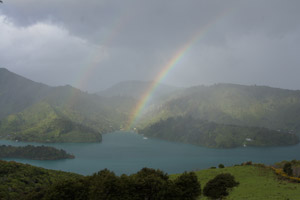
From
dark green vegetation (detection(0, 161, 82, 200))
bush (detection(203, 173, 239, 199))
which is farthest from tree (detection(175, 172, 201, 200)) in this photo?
dark green vegetation (detection(0, 161, 82, 200))

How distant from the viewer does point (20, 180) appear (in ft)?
283

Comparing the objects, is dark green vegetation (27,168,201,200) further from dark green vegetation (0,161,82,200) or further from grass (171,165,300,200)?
dark green vegetation (0,161,82,200)

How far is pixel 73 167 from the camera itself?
19462 cm

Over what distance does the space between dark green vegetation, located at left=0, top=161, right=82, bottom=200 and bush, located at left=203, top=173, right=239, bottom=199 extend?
129 feet

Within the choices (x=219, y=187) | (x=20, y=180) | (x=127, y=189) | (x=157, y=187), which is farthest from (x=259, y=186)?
(x=20, y=180)

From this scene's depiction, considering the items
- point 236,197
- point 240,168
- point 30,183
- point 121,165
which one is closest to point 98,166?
point 121,165

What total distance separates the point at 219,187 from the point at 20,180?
72.8 metres

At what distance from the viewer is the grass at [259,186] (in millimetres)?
38250

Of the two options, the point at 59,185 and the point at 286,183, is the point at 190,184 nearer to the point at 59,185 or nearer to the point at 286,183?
the point at 286,183

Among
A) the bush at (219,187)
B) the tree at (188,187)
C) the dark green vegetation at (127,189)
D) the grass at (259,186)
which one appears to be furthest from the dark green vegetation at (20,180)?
the grass at (259,186)

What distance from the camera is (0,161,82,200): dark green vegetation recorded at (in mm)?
72881

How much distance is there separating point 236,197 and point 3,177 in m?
80.9

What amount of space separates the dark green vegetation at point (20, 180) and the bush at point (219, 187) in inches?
1551

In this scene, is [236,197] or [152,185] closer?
[236,197]
